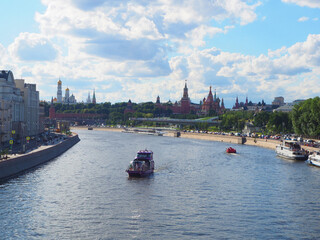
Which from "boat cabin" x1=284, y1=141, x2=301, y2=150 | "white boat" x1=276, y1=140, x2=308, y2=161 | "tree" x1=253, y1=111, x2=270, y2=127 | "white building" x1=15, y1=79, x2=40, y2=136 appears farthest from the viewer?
"tree" x1=253, y1=111, x2=270, y2=127

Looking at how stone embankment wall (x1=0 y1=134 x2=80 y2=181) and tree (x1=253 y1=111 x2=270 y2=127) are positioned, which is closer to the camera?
stone embankment wall (x1=0 y1=134 x2=80 y2=181)

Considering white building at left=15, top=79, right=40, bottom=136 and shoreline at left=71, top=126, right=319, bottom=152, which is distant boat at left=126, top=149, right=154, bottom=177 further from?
white building at left=15, top=79, right=40, bottom=136

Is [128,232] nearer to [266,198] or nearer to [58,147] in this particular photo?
[266,198]

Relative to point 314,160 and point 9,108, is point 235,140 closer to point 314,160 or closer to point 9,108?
point 314,160

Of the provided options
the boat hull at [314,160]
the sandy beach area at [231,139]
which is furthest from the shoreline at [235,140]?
the boat hull at [314,160]

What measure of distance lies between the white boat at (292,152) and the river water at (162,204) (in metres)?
13.9

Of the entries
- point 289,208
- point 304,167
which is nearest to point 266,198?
point 289,208

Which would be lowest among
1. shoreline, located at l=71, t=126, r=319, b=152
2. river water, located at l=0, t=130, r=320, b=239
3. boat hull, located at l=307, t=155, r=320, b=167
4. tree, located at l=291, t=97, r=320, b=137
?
river water, located at l=0, t=130, r=320, b=239

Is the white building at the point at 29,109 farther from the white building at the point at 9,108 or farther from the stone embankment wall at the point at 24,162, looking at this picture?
the stone embankment wall at the point at 24,162

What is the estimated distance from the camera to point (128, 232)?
29.8m

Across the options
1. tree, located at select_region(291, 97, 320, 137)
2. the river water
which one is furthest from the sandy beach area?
the river water

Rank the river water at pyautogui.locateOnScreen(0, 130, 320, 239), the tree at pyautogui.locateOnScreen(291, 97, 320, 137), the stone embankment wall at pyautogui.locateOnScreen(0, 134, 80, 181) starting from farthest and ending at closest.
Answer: the tree at pyautogui.locateOnScreen(291, 97, 320, 137)
the stone embankment wall at pyautogui.locateOnScreen(0, 134, 80, 181)
the river water at pyautogui.locateOnScreen(0, 130, 320, 239)

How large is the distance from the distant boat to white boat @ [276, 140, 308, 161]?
95.4ft

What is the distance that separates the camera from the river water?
99.3 feet
